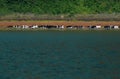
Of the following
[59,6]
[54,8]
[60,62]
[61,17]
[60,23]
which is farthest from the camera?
[59,6]

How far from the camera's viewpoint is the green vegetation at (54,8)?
124m

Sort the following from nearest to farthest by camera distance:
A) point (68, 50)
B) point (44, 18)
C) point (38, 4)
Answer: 1. point (68, 50)
2. point (44, 18)
3. point (38, 4)

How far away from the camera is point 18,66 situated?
1821 inches

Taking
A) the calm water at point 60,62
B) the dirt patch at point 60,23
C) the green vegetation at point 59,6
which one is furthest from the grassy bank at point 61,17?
the calm water at point 60,62

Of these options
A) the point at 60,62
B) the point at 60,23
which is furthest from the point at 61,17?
the point at 60,62

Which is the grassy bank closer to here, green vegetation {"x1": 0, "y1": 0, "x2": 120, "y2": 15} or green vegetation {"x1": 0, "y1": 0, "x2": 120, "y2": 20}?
green vegetation {"x1": 0, "y1": 0, "x2": 120, "y2": 20}

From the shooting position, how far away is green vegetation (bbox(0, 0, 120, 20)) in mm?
123875

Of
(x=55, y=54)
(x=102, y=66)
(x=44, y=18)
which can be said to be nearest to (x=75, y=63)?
(x=102, y=66)

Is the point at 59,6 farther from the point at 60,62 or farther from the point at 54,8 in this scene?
the point at 60,62

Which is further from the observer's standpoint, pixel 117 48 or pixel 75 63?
pixel 117 48

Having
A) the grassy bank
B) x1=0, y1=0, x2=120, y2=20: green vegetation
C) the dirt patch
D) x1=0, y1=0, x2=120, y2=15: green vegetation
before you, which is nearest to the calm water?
the dirt patch

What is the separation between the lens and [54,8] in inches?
4988

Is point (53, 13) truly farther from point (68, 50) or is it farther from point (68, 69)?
point (68, 69)

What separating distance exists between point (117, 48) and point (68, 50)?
6698 mm
